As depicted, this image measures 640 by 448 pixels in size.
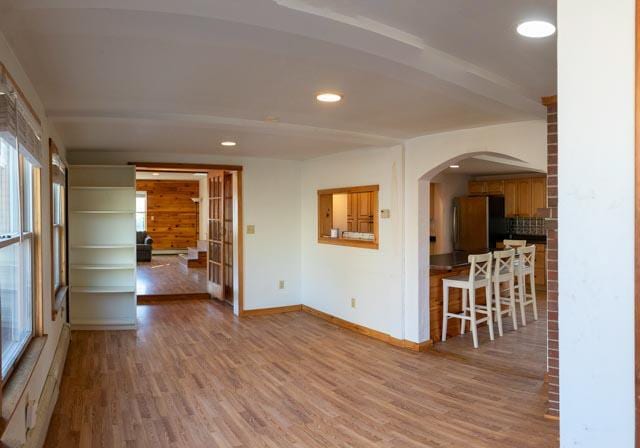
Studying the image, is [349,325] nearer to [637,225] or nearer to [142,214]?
[637,225]

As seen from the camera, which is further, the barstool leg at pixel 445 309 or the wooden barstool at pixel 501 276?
the wooden barstool at pixel 501 276

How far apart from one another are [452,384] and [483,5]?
301 centimetres

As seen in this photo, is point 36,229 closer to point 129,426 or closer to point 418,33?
point 129,426

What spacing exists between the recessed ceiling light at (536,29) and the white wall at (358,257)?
2.84 m

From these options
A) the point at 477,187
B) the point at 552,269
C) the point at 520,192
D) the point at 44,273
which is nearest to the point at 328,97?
the point at 552,269

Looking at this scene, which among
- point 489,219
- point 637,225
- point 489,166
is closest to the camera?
point 637,225

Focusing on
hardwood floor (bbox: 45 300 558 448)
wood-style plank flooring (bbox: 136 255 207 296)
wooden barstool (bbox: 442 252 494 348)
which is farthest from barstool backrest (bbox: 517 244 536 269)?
wood-style plank flooring (bbox: 136 255 207 296)

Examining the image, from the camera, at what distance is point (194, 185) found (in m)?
14.2

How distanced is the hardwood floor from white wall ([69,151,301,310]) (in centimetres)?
116

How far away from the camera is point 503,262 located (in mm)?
5453

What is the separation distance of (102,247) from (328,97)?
3790 millimetres

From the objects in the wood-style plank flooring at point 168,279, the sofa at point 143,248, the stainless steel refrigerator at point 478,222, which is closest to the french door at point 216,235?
the wood-style plank flooring at point 168,279

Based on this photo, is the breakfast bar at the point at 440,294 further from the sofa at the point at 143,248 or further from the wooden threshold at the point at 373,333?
the sofa at the point at 143,248

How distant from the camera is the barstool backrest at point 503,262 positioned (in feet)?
16.7
